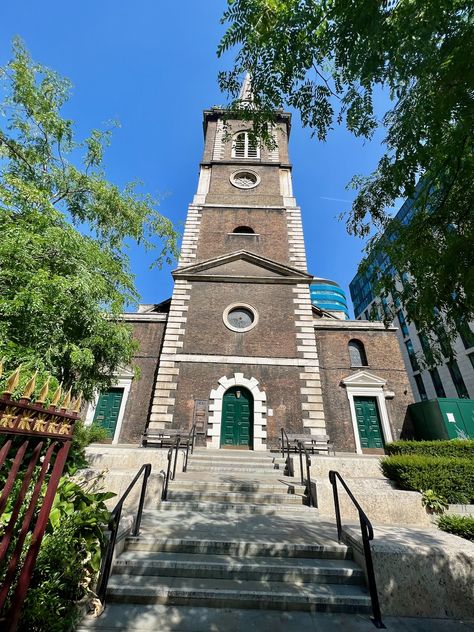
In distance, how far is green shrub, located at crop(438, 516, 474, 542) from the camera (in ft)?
17.1

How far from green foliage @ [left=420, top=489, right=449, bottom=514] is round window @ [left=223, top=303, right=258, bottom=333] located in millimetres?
8938

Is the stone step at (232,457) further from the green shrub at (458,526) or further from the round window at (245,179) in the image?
the round window at (245,179)

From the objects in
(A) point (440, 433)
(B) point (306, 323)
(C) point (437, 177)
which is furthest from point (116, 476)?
(A) point (440, 433)

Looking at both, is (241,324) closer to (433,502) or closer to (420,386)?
(433,502)

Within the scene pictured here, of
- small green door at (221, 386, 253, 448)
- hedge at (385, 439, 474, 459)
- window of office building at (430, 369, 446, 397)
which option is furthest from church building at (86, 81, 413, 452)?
window of office building at (430, 369, 446, 397)

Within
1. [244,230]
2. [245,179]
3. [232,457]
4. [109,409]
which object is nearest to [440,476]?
[232,457]

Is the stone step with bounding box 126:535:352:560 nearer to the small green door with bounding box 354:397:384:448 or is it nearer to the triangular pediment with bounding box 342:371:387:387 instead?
the small green door with bounding box 354:397:384:448

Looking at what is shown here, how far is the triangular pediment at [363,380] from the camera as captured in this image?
1413 cm

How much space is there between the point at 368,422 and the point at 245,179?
16.4 metres

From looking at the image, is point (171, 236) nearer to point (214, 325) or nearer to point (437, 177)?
point (214, 325)

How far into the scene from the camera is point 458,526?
17.5ft

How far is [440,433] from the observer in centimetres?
1232

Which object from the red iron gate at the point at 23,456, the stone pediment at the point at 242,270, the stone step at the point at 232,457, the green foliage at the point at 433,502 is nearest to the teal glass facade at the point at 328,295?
the stone pediment at the point at 242,270

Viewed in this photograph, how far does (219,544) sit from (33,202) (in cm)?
845
